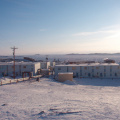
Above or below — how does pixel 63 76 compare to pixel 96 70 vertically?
below

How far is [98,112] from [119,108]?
2.03 m

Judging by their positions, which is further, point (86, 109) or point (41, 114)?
point (86, 109)

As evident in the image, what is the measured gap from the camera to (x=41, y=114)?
916cm

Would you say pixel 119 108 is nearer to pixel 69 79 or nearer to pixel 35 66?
pixel 69 79

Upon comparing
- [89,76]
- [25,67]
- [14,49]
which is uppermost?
[14,49]

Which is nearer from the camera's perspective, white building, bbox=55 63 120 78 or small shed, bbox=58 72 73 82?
small shed, bbox=58 72 73 82

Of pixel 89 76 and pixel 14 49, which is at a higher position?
pixel 14 49

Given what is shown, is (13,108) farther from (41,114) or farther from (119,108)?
(119,108)

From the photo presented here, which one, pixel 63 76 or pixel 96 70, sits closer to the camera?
pixel 63 76

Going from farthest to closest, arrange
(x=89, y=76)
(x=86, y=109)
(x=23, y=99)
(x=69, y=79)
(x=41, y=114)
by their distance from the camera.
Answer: (x=89, y=76) < (x=69, y=79) < (x=23, y=99) < (x=86, y=109) < (x=41, y=114)

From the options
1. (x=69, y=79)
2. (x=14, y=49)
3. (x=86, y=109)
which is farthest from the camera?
(x=14, y=49)

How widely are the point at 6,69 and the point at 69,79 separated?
47.6 feet

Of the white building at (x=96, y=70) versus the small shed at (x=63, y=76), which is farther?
the white building at (x=96, y=70)

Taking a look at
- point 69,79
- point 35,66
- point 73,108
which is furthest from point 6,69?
point 73,108
